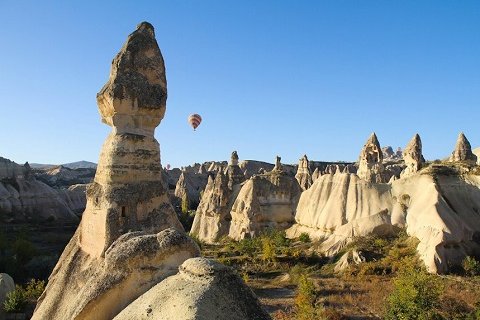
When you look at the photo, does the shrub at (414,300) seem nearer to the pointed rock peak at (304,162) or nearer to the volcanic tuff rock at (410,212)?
the volcanic tuff rock at (410,212)

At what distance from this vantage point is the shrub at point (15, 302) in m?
15.0

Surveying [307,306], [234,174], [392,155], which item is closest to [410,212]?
[307,306]

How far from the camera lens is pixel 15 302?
49.6ft

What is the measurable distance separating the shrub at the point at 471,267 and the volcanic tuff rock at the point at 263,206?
17072mm

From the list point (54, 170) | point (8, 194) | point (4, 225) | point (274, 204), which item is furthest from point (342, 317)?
point (54, 170)

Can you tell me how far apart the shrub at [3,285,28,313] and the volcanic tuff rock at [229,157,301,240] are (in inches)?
795

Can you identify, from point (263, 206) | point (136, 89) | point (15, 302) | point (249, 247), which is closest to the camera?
point (136, 89)

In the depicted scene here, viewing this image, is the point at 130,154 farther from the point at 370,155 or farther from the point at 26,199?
the point at 26,199

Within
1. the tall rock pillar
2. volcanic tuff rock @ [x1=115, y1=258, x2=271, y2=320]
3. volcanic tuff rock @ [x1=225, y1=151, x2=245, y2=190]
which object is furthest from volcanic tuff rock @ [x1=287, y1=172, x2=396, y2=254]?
volcanic tuff rock @ [x1=115, y1=258, x2=271, y2=320]

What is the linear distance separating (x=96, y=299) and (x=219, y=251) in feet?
85.5

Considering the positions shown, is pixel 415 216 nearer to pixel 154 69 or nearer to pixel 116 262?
pixel 154 69

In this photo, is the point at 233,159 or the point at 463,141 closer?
the point at 463,141

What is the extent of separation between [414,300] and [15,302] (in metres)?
13.3

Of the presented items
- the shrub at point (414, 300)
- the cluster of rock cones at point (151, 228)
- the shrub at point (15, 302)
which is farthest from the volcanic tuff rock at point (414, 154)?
the shrub at point (15, 302)
